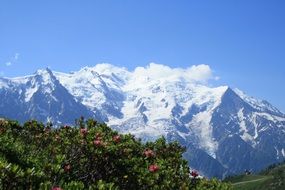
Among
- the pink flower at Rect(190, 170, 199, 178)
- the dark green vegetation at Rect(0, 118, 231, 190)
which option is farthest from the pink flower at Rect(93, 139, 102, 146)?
the pink flower at Rect(190, 170, 199, 178)

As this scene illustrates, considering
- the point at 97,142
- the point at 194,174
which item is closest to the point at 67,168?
the point at 97,142

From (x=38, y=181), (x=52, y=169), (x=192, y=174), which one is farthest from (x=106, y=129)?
(x=38, y=181)

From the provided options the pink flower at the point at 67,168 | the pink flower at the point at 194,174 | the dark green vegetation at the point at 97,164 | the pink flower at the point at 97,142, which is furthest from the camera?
the pink flower at the point at 194,174

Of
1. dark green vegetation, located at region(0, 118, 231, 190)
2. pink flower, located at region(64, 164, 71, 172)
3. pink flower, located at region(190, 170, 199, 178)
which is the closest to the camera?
pink flower, located at region(64, 164, 71, 172)

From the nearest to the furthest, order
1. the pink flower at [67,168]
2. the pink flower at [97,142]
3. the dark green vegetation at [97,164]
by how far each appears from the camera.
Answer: the pink flower at [67,168]
the dark green vegetation at [97,164]
the pink flower at [97,142]

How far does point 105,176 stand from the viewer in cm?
2055

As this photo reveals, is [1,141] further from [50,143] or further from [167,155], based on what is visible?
[167,155]

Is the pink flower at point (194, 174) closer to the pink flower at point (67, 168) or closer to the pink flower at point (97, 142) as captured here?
the pink flower at point (97, 142)

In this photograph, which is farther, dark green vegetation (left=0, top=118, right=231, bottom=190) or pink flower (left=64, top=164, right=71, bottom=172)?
dark green vegetation (left=0, top=118, right=231, bottom=190)

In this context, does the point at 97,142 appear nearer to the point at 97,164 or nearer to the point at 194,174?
the point at 97,164

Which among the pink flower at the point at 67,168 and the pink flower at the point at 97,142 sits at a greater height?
the pink flower at the point at 97,142

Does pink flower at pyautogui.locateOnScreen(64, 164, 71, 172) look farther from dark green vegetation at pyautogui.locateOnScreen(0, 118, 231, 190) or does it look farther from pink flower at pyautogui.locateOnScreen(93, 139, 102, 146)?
pink flower at pyautogui.locateOnScreen(93, 139, 102, 146)

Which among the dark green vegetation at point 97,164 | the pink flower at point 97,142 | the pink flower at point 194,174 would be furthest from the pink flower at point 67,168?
the pink flower at point 194,174

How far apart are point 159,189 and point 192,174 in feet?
15.1
